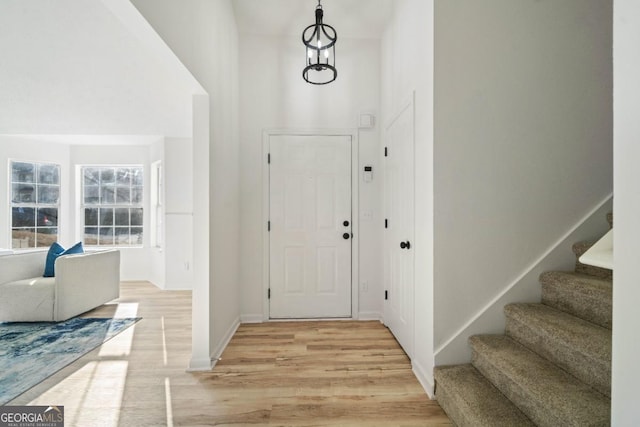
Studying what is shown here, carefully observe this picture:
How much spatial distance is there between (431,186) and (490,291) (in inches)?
32.1

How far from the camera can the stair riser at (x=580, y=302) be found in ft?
4.75

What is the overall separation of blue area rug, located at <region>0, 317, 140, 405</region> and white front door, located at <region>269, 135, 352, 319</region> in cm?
169

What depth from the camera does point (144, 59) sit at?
96.0 inches

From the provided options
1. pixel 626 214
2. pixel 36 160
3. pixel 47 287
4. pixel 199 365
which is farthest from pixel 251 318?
pixel 36 160

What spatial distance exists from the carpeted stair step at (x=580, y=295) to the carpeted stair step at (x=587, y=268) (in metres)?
0.03

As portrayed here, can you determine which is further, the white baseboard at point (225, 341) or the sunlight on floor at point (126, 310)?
the sunlight on floor at point (126, 310)

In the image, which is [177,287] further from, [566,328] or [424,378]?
[566,328]

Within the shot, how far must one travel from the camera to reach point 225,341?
2551 mm

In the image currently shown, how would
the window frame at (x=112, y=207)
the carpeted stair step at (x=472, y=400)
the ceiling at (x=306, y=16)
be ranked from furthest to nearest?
1. the window frame at (x=112, y=207)
2. the ceiling at (x=306, y=16)
3. the carpeted stair step at (x=472, y=400)

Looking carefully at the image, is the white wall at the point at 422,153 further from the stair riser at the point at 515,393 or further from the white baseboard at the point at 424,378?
the stair riser at the point at 515,393

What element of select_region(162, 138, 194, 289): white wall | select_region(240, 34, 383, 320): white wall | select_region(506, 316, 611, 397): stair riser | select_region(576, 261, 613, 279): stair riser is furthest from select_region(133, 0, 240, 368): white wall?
select_region(576, 261, 613, 279): stair riser

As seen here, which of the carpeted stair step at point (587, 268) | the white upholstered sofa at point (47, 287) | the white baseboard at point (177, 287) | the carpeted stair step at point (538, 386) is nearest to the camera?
the carpeted stair step at point (538, 386)

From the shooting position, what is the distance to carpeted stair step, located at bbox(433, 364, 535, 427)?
4.50 feet

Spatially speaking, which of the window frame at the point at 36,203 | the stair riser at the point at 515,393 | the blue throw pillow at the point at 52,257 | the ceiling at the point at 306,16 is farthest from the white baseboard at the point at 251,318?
the window frame at the point at 36,203
